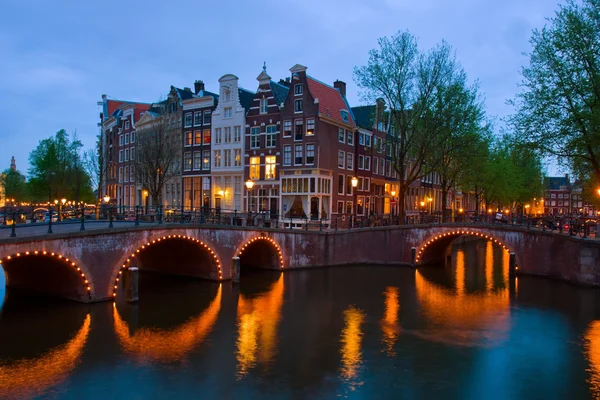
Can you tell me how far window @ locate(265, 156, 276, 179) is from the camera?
47062 millimetres

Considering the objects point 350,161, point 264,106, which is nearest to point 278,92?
point 264,106

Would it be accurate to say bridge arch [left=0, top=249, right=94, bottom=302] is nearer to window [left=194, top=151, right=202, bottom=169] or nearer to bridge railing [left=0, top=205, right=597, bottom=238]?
bridge railing [left=0, top=205, right=597, bottom=238]

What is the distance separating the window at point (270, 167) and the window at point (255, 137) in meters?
1.90

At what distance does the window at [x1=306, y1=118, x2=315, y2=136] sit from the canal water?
722 inches

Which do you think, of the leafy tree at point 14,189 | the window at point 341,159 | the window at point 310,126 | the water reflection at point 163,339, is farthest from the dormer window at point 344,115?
the leafy tree at point 14,189

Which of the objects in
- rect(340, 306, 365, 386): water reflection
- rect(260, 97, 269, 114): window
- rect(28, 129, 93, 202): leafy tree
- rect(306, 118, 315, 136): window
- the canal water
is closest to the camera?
the canal water

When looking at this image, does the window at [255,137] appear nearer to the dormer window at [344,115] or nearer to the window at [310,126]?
the window at [310,126]

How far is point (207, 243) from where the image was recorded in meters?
29.1

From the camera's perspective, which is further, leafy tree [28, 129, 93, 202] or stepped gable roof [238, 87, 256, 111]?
leafy tree [28, 129, 93, 202]

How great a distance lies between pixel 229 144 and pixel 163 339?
32919 millimetres

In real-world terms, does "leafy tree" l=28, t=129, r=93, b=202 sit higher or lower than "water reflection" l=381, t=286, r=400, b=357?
higher

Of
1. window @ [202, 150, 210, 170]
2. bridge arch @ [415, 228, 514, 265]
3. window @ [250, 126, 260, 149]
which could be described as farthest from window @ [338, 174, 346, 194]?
window @ [202, 150, 210, 170]

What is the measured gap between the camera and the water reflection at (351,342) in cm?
1590

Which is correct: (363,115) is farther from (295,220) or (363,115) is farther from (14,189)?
(14,189)
